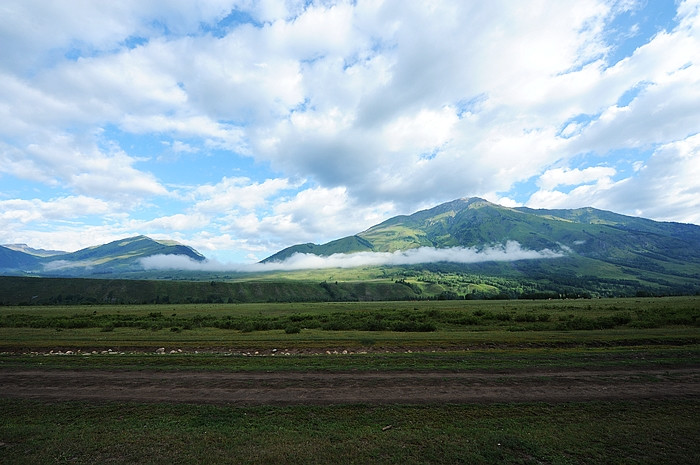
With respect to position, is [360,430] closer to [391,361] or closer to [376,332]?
[391,361]

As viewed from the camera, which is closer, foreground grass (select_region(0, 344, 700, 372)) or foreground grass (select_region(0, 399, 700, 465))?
foreground grass (select_region(0, 399, 700, 465))

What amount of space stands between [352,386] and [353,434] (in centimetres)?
523

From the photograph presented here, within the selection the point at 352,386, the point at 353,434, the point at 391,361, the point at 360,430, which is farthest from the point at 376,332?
the point at 353,434

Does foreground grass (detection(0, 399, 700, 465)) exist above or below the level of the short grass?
above

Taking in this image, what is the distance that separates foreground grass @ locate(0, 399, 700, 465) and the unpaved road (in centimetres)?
101

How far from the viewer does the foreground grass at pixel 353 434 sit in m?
10.2

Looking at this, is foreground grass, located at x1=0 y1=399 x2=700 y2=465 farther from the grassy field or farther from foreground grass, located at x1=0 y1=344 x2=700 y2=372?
foreground grass, located at x1=0 y1=344 x2=700 y2=372

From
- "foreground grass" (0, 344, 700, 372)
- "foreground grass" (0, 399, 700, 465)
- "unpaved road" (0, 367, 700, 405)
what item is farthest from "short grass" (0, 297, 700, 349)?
"foreground grass" (0, 399, 700, 465)

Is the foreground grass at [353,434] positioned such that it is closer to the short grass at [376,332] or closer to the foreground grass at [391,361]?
the foreground grass at [391,361]

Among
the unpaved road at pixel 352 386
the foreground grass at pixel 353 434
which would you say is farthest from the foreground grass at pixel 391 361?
the foreground grass at pixel 353 434

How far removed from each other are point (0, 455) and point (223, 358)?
45.7 ft

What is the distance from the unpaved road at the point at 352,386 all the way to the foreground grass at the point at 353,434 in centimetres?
101

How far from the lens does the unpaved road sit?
15125 millimetres

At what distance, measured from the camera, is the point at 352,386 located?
1673 centimetres
